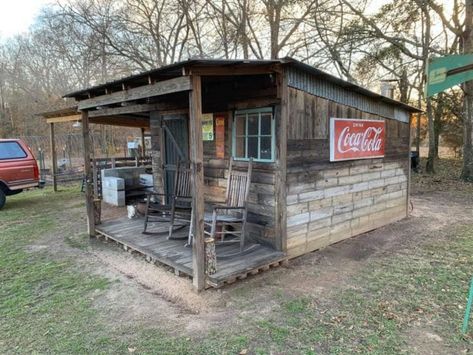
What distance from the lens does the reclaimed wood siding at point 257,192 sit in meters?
4.04

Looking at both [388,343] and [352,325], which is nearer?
[388,343]

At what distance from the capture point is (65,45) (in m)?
13.1

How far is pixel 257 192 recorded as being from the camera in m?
4.21

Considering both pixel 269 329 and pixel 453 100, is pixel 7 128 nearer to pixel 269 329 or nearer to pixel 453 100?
pixel 269 329

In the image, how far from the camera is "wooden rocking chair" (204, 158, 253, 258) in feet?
12.8

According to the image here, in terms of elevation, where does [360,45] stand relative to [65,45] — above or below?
below

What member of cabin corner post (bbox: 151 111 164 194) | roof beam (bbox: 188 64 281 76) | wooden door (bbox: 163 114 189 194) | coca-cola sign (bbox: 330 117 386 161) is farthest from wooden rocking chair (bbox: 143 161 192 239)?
coca-cola sign (bbox: 330 117 386 161)

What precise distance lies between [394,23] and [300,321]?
37.0 feet

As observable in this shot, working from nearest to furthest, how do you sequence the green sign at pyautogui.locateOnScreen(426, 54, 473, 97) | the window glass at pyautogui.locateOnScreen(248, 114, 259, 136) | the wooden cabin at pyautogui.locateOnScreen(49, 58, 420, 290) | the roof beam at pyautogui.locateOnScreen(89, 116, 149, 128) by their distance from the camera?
the green sign at pyautogui.locateOnScreen(426, 54, 473, 97)
the wooden cabin at pyautogui.locateOnScreen(49, 58, 420, 290)
the window glass at pyautogui.locateOnScreen(248, 114, 259, 136)
the roof beam at pyautogui.locateOnScreen(89, 116, 149, 128)

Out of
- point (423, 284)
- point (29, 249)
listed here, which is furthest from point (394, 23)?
point (29, 249)

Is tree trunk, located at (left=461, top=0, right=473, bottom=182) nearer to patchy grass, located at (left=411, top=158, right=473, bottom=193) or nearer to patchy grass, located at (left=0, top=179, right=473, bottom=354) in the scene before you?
patchy grass, located at (left=411, top=158, right=473, bottom=193)

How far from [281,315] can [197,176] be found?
4.84 feet

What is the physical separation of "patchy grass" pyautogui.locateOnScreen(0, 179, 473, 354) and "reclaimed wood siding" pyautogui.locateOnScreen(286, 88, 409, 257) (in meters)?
0.80

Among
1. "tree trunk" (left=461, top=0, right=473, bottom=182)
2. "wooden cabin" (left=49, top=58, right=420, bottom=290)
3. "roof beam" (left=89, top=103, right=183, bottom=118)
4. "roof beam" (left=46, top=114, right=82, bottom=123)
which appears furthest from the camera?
"tree trunk" (left=461, top=0, right=473, bottom=182)
